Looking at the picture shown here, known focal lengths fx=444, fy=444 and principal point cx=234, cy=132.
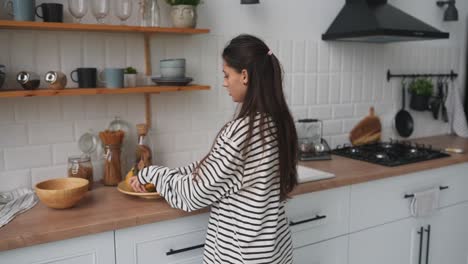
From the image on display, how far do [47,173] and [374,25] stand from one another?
168 centimetres

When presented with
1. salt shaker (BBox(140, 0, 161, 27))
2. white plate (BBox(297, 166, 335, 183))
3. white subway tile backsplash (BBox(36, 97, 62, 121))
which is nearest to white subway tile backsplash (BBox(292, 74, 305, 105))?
white plate (BBox(297, 166, 335, 183))

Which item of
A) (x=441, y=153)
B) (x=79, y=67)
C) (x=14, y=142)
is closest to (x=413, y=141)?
(x=441, y=153)

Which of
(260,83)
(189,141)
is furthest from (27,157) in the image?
(260,83)

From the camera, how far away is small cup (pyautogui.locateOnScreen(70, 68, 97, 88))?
1.69 meters

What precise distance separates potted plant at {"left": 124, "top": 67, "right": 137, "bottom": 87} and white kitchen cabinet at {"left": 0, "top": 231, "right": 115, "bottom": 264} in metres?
0.64

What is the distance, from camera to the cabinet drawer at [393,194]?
2057 millimetres

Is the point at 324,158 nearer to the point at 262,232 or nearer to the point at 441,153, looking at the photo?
the point at 441,153

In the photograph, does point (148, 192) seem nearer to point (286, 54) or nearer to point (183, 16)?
Answer: point (183, 16)

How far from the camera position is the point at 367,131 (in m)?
2.81

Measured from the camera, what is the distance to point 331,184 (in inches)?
75.2

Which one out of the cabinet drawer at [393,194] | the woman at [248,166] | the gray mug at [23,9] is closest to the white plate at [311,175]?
the cabinet drawer at [393,194]

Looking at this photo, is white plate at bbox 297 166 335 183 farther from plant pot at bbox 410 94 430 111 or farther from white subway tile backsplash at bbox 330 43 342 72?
plant pot at bbox 410 94 430 111

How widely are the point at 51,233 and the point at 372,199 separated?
4.67 ft

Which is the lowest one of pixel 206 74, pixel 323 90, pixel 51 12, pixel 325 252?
pixel 325 252
